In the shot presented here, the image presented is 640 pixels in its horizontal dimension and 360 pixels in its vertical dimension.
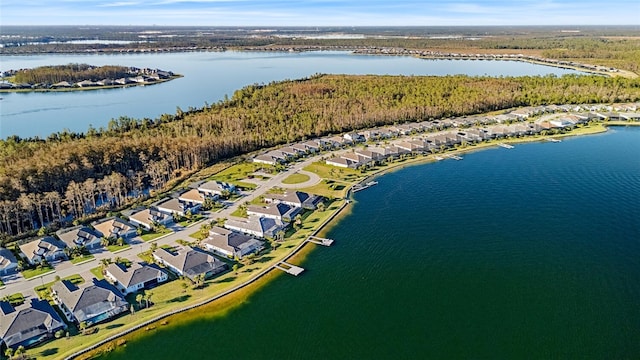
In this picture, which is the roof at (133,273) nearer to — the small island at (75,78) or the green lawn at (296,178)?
the green lawn at (296,178)

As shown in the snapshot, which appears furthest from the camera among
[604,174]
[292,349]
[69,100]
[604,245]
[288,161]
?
[69,100]

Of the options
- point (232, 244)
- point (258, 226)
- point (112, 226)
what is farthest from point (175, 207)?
point (232, 244)

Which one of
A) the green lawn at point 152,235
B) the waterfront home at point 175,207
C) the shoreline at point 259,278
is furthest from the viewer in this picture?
the waterfront home at point 175,207

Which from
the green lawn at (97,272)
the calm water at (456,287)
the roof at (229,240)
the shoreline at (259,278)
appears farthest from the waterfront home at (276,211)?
the green lawn at (97,272)

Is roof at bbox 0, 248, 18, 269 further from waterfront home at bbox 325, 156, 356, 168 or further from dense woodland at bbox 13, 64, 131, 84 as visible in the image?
dense woodland at bbox 13, 64, 131, 84

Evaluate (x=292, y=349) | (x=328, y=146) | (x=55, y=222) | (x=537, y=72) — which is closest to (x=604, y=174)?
(x=328, y=146)

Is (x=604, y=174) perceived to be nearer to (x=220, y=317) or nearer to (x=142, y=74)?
(x=220, y=317)

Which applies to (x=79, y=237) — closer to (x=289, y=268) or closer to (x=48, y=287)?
(x=48, y=287)
